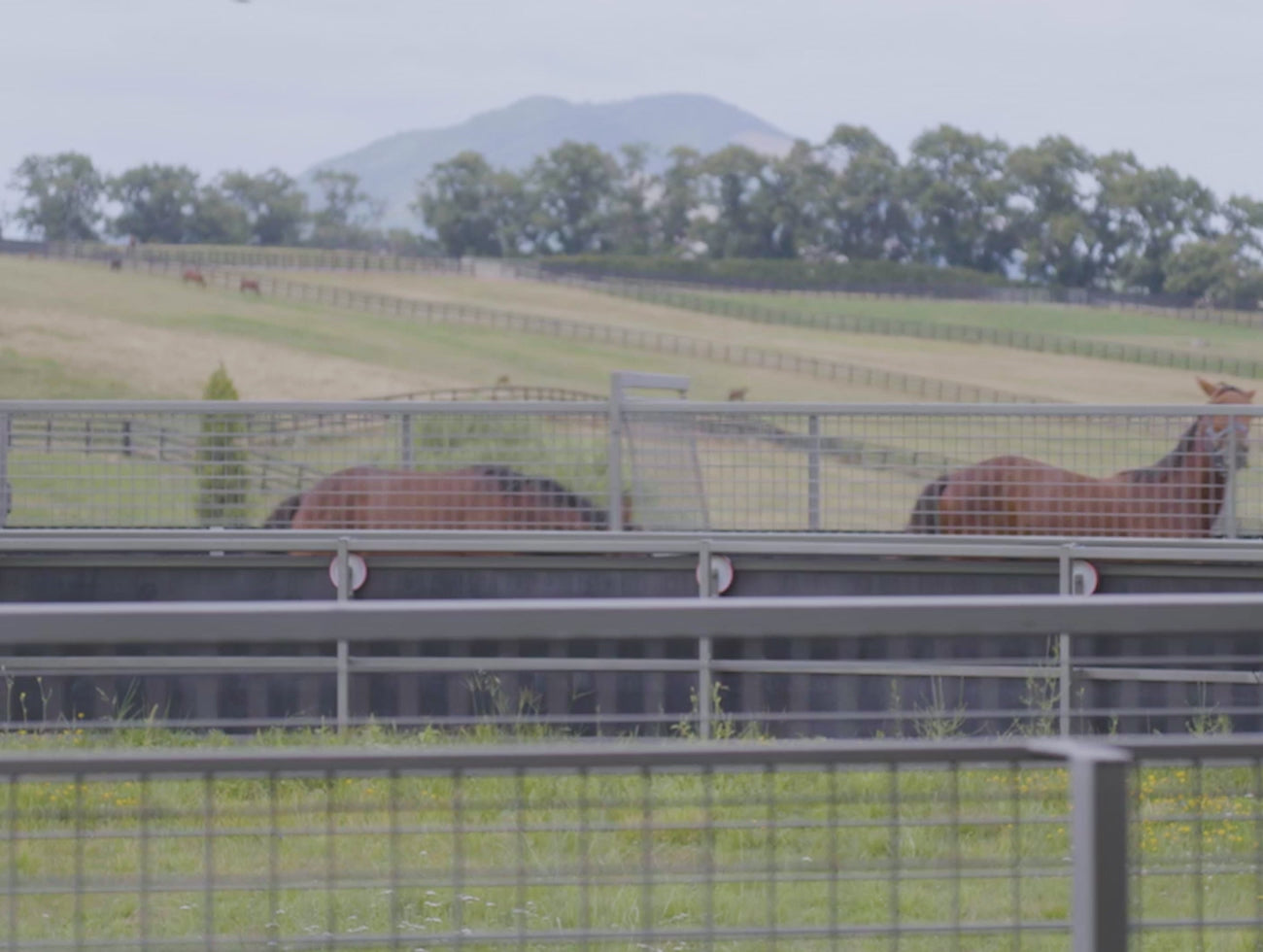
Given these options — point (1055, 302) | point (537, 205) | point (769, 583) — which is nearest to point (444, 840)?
point (769, 583)

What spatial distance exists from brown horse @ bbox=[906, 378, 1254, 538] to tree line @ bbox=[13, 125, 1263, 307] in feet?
141

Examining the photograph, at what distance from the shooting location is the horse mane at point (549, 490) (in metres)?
11.3

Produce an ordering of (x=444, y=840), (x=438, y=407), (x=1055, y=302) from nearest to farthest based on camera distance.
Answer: (x=444, y=840) < (x=438, y=407) < (x=1055, y=302)

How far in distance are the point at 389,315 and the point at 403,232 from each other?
30347mm

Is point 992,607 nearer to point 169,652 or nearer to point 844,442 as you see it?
point 169,652

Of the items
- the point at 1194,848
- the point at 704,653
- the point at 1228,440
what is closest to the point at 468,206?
the point at 1228,440

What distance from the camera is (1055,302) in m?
56.1

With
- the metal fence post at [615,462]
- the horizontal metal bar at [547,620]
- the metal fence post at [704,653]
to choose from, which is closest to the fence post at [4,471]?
the metal fence post at [615,462]

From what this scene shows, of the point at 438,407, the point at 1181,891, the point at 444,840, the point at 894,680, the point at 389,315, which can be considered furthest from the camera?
the point at 389,315

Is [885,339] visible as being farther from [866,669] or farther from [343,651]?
[866,669]

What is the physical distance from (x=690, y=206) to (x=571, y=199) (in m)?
8.47

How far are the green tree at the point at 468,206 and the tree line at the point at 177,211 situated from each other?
187 centimetres

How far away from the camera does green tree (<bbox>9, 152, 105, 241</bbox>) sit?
95.6 m

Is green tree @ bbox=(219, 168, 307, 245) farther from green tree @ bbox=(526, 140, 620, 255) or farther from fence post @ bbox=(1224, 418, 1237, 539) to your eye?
fence post @ bbox=(1224, 418, 1237, 539)
